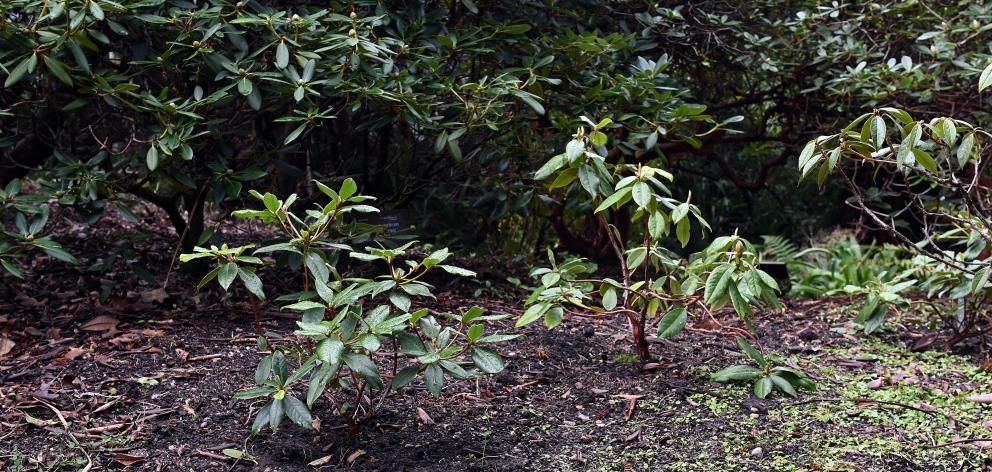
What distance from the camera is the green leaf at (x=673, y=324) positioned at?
2615 millimetres

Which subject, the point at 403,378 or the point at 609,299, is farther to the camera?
the point at 609,299

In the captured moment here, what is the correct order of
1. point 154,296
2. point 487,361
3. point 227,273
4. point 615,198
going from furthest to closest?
1. point 154,296
2. point 615,198
3. point 487,361
4. point 227,273

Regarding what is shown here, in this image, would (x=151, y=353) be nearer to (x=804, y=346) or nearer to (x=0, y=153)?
(x=0, y=153)

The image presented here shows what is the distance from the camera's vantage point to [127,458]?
2.24 m

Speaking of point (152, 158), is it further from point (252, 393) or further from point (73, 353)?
point (252, 393)

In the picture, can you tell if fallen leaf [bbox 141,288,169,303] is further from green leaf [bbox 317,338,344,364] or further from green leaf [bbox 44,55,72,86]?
green leaf [bbox 317,338,344,364]

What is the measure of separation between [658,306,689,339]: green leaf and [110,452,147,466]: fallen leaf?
1.57m

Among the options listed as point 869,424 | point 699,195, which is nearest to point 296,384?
point 869,424

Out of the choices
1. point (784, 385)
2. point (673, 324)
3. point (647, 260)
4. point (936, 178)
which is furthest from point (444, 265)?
point (936, 178)

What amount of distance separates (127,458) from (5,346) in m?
0.99

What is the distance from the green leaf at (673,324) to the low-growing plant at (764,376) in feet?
0.78

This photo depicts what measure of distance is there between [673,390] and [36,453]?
1936 mm

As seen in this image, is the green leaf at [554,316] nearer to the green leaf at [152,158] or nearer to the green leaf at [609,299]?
the green leaf at [609,299]

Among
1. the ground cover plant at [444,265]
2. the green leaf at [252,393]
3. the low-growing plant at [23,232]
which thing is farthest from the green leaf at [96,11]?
the green leaf at [252,393]
